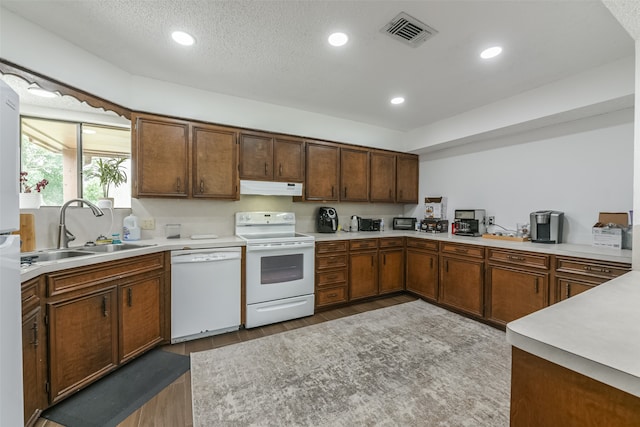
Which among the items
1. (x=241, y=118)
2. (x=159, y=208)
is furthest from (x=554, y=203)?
(x=159, y=208)

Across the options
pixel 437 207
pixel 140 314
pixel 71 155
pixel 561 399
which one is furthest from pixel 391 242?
pixel 71 155

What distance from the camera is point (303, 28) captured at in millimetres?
1885

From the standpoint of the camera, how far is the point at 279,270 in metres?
2.95

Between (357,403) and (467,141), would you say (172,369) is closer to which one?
(357,403)

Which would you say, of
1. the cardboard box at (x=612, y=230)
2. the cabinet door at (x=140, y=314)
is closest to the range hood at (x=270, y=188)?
the cabinet door at (x=140, y=314)

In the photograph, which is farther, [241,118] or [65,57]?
[241,118]

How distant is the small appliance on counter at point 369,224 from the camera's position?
4070 millimetres

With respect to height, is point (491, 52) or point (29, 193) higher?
point (491, 52)

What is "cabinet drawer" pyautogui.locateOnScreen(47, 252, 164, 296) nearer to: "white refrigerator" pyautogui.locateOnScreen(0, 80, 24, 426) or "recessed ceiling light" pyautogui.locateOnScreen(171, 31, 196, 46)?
"white refrigerator" pyautogui.locateOnScreen(0, 80, 24, 426)

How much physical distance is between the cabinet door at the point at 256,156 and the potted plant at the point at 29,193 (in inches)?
66.3

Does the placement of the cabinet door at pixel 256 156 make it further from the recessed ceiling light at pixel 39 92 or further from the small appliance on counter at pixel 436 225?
the small appliance on counter at pixel 436 225

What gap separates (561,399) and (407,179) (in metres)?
4.03

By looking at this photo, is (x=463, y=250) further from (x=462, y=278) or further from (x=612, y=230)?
(x=612, y=230)

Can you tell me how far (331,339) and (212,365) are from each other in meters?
1.07
